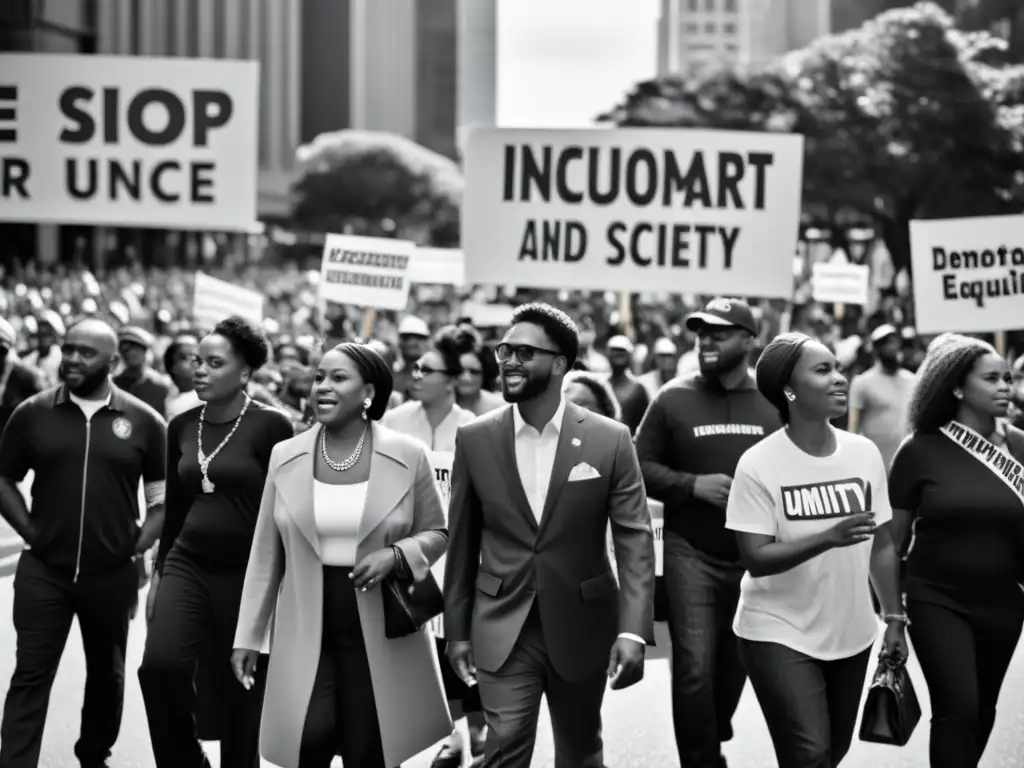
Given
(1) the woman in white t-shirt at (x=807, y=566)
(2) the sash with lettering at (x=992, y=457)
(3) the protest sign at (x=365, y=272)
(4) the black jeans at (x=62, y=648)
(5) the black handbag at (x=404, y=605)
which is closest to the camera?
(5) the black handbag at (x=404, y=605)

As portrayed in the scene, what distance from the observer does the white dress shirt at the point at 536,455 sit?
5887 mm

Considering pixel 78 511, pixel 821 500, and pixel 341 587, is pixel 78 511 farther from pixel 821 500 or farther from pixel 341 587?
pixel 821 500

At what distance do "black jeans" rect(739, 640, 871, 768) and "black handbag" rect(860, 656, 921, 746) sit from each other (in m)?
0.10

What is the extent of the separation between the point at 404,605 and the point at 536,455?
0.62 metres

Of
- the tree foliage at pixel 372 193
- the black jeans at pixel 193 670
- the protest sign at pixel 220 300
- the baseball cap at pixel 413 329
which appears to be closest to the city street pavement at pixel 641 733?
the black jeans at pixel 193 670

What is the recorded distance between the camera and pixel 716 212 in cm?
1146

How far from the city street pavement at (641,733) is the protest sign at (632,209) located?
267 cm

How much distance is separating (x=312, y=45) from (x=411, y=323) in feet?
499

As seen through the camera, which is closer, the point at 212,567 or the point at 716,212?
the point at 212,567

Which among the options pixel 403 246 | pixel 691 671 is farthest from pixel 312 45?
pixel 691 671

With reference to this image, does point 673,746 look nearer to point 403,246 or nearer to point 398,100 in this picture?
point 403,246

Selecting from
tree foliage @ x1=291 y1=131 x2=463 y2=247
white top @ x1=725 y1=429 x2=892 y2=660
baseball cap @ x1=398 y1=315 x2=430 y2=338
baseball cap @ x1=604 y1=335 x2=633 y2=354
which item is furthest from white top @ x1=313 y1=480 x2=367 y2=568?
tree foliage @ x1=291 y1=131 x2=463 y2=247

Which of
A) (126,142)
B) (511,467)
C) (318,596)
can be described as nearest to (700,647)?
(511,467)

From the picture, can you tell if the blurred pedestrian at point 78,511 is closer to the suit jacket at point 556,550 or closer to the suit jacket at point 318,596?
the suit jacket at point 318,596
